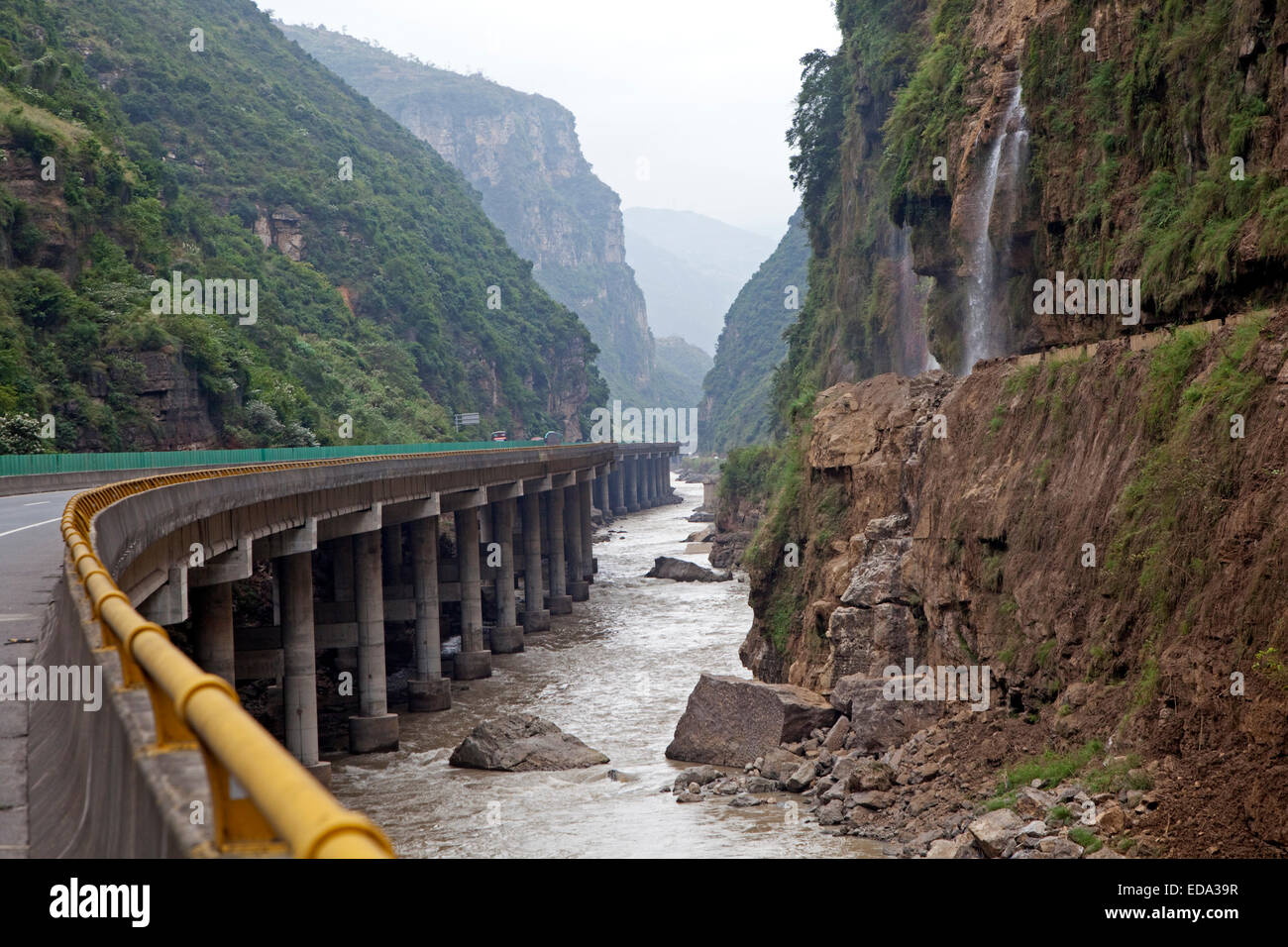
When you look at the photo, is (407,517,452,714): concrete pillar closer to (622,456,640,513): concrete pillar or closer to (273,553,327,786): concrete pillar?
(273,553,327,786): concrete pillar

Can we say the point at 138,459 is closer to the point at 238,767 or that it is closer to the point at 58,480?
the point at 58,480

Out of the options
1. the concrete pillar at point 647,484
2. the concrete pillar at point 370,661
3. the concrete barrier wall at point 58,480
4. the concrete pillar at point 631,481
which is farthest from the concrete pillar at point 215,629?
the concrete pillar at point 647,484

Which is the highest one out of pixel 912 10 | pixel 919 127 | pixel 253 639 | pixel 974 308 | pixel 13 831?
pixel 912 10

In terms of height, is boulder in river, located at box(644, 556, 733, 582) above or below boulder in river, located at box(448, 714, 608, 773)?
below

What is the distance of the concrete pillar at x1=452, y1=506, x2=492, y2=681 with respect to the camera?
43219mm

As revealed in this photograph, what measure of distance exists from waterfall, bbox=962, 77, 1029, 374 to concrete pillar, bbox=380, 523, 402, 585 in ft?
73.3

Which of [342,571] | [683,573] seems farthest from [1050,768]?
[683,573]

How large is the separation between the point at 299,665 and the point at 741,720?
1018 cm

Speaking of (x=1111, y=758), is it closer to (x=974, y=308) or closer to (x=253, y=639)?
(x=253, y=639)

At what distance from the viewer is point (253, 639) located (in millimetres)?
31281

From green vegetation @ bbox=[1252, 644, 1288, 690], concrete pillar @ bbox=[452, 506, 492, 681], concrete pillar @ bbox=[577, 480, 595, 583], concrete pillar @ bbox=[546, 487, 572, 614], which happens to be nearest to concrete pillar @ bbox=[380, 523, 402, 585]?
concrete pillar @ bbox=[452, 506, 492, 681]
